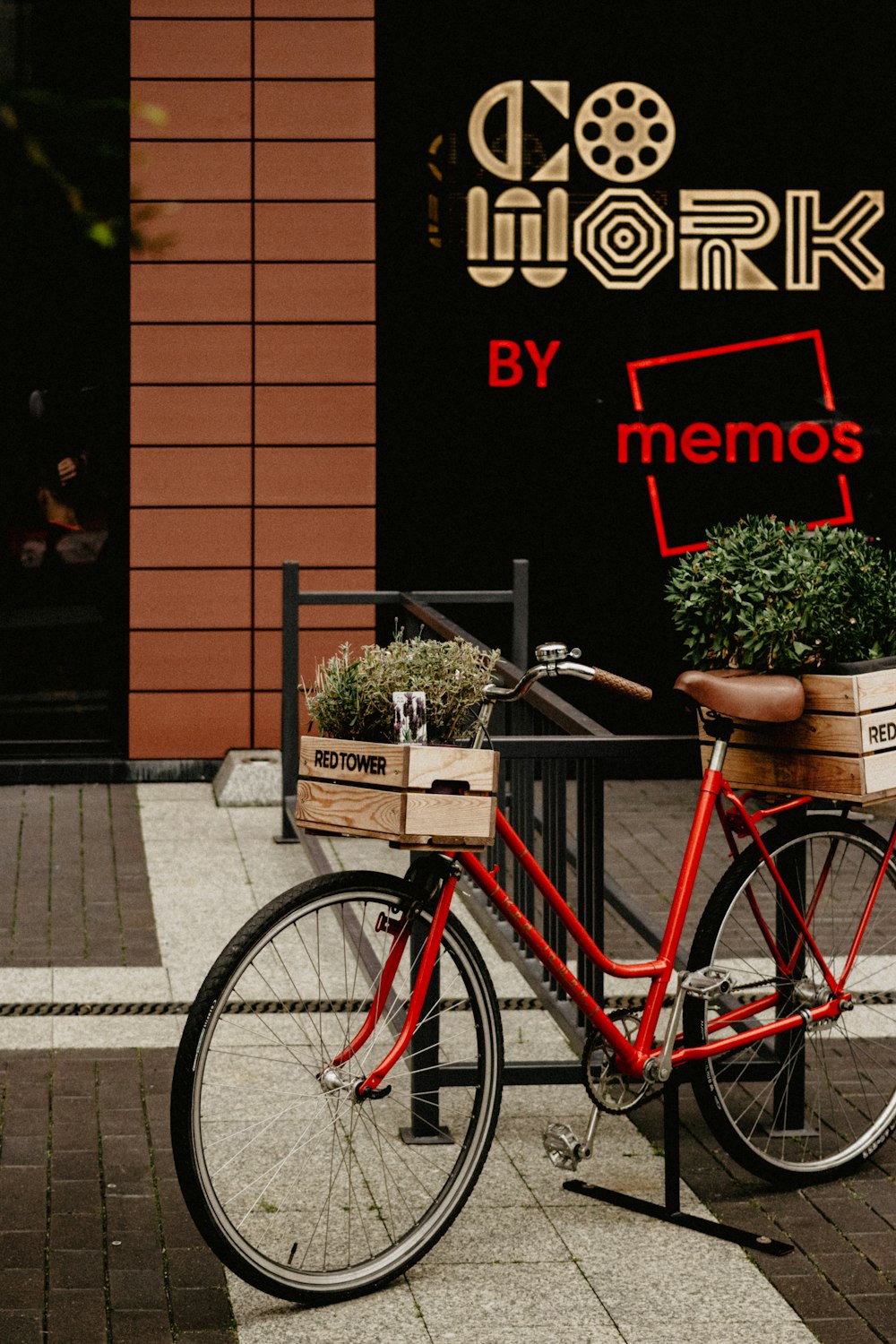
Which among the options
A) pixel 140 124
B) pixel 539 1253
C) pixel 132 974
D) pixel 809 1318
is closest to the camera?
pixel 809 1318

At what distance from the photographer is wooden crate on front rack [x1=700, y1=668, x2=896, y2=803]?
415cm

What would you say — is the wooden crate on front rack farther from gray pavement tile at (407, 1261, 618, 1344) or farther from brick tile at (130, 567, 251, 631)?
brick tile at (130, 567, 251, 631)

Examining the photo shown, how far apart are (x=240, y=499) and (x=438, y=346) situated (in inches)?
50.7

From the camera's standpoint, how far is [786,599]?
426 cm

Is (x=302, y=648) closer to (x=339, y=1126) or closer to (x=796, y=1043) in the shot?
(x=796, y=1043)

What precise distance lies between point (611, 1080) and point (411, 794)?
0.91 metres

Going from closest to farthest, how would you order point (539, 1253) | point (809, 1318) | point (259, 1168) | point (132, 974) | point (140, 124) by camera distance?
point (809, 1318) < point (539, 1253) < point (259, 1168) < point (132, 974) < point (140, 124)

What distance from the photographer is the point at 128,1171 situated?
4531 millimetres

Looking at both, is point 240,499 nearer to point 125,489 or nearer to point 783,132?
point 125,489

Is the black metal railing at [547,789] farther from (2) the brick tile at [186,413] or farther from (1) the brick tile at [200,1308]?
(2) the brick tile at [186,413]

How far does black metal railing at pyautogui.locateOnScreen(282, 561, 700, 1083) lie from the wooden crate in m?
0.47

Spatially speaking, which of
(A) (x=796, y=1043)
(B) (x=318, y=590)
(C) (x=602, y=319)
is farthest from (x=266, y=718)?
(A) (x=796, y=1043)

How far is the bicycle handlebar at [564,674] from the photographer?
385 centimetres

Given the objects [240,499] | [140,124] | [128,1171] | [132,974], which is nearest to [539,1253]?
[128,1171]
